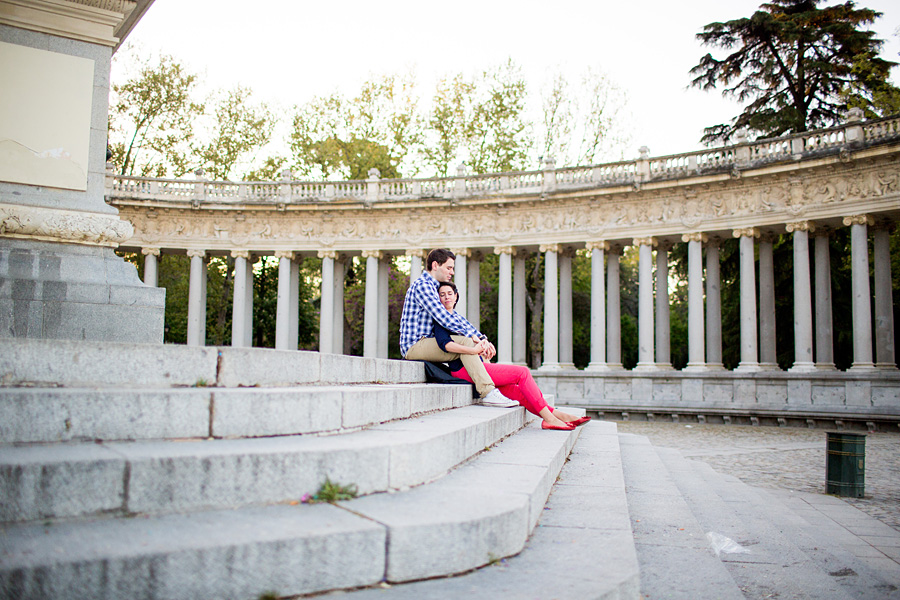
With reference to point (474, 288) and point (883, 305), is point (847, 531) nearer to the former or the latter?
point (883, 305)

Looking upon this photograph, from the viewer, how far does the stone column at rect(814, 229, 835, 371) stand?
31.0m

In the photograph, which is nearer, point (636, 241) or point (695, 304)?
point (695, 304)

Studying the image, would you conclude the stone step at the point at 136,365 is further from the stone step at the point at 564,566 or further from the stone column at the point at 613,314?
the stone column at the point at 613,314

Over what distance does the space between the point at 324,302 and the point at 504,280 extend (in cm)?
1048

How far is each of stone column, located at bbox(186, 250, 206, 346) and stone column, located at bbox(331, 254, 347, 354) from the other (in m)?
7.32

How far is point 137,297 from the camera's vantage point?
957 centimetres

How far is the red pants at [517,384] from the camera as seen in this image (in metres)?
10.5

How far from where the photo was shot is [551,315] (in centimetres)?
3559

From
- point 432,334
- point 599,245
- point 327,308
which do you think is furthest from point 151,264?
point 432,334

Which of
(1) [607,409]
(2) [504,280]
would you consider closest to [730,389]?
(1) [607,409]

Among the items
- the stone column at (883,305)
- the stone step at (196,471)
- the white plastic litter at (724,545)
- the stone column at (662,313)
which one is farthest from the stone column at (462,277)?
the stone step at (196,471)

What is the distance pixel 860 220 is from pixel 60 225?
2974 cm

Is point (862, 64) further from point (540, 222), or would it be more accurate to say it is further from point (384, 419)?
point (384, 419)

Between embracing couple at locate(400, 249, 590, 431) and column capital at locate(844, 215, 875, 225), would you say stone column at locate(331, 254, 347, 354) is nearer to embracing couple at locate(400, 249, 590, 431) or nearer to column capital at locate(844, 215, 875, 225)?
column capital at locate(844, 215, 875, 225)
